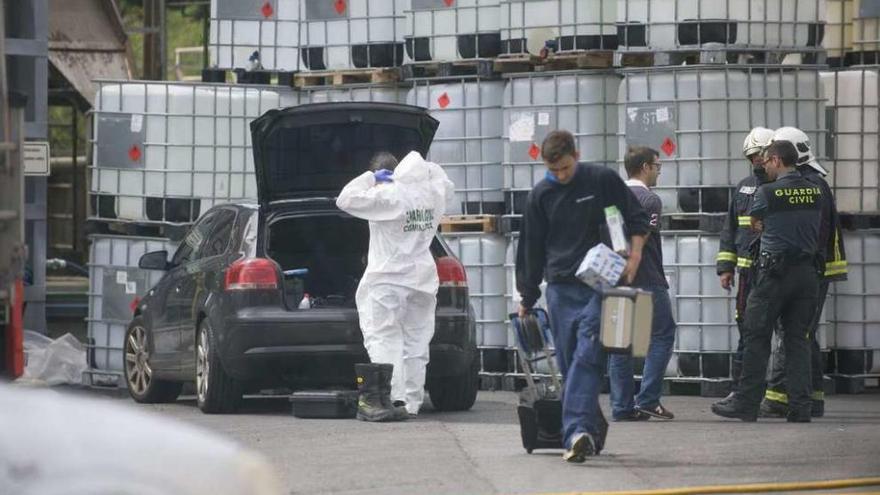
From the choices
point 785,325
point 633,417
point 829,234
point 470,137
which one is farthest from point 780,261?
point 470,137

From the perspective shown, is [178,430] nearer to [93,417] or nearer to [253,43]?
[93,417]

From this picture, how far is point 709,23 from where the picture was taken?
51.0 ft

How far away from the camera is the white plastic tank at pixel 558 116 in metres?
16.0

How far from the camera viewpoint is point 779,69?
51.1 feet

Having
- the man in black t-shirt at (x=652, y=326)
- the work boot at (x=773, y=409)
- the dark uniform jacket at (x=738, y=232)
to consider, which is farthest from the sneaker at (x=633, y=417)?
the dark uniform jacket at (x=738, y=232)

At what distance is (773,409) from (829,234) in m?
1.28

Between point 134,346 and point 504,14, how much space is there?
4.01 meters

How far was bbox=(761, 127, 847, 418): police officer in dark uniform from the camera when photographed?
A: 536 inches

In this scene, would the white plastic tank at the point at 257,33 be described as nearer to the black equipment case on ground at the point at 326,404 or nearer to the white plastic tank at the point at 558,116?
the white plastic tank at the point at 558,116

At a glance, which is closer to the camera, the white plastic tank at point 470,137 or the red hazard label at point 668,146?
the red hazard label at point 668,146

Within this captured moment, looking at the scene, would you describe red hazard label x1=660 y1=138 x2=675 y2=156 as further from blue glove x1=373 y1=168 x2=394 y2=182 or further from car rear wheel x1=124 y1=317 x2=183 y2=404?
car rear wheel x1=124 y1=317 x2=183 y2=404

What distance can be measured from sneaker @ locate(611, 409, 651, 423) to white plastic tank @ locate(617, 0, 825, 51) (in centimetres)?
330

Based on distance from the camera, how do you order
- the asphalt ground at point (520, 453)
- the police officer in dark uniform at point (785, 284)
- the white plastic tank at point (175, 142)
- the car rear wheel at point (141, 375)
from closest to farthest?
1. the asphalt ground at point (520, 453)
2. the police officer in dark uniform at point (785, 284)
3. the car rear wheel at point (141, 375)
4. the white plastic tank at point (175, 142)

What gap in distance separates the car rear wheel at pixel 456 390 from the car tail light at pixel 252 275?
1583mm
